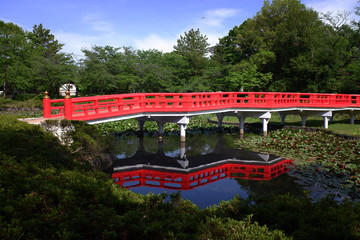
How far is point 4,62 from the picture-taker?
98.5 feet

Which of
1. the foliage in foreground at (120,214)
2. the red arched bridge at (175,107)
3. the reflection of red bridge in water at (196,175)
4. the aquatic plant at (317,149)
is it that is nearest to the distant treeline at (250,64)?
the red arched bridge at (175,107)

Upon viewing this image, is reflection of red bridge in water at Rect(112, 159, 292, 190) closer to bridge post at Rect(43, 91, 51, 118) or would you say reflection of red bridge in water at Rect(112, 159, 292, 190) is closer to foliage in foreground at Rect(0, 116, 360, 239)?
bridge post at Rect(43, 91, 51, 118)

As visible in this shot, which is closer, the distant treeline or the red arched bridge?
the red arched bridge

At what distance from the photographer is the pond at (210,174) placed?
820cm

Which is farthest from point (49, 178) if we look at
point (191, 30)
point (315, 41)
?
point (191, 30)

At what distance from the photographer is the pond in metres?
8.20

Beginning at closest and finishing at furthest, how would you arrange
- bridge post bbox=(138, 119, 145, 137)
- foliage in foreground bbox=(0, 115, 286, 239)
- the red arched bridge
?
1. foliage in foreground bbox=(0, 115, 286, 239)
2. the red arched bridge
3. bridge post bbox=(138, 119, 145, 137)

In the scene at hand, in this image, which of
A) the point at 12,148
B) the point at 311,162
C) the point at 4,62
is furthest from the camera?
the point at 4,62

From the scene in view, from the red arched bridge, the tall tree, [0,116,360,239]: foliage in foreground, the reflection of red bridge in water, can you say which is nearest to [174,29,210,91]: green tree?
the tall tree

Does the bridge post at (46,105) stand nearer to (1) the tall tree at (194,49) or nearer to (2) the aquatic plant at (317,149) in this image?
(2) the aquatic plant at (317,149)

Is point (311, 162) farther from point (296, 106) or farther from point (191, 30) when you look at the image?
point (191, 30)

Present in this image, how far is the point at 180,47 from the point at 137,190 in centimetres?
3640

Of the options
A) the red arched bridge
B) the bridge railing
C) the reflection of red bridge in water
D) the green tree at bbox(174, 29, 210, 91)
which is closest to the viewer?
the reflection of red bridge in water

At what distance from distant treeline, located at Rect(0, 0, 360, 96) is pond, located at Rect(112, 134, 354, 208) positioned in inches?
724
